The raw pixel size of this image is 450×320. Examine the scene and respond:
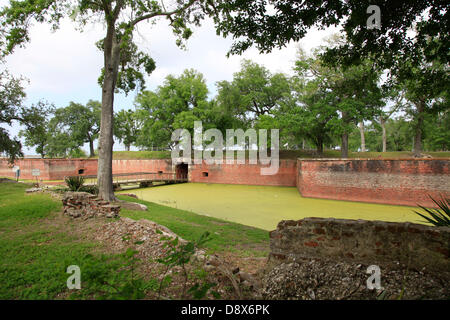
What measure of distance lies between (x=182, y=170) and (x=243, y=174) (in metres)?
8.24

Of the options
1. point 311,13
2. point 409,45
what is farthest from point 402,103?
point 311,13

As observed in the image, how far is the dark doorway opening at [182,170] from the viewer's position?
25.2m

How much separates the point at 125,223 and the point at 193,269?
2.65 m

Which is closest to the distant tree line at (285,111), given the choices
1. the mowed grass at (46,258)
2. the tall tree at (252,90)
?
the tall tree at (252,90)

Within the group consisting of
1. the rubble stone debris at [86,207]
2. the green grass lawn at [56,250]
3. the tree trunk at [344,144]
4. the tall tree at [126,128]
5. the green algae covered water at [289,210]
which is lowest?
the green algae covered water at [289,210]

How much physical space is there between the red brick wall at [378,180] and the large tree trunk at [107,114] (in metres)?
10.7

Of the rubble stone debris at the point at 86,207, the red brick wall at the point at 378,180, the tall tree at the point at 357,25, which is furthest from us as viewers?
the red brick wall at the point at 378,180

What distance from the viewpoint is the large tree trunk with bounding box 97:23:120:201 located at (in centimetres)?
854

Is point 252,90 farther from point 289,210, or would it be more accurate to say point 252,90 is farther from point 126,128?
point 126,128

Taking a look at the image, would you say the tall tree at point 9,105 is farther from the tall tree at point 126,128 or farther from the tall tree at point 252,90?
the tall tree at point 126,128

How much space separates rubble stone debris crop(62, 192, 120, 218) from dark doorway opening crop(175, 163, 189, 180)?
18920mm

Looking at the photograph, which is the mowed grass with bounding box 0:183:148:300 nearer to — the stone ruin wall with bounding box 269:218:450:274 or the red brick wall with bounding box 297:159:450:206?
the stone ruin wall with bounding box 269:218:450:274

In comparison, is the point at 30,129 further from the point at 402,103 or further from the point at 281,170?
the point at 402,103
